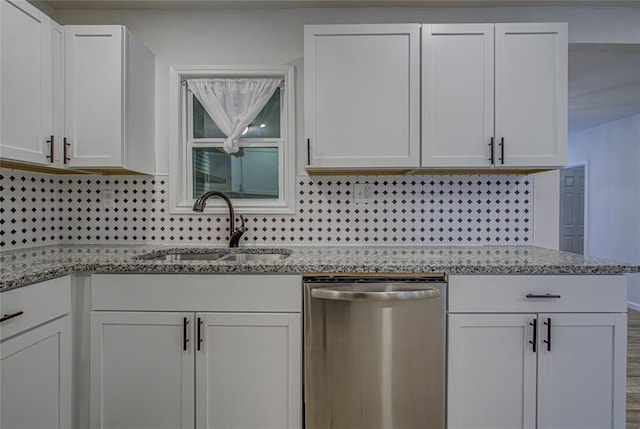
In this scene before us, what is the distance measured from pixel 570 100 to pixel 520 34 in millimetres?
2762

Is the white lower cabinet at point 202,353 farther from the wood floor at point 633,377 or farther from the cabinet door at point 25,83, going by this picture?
the wood floor at point 633,377

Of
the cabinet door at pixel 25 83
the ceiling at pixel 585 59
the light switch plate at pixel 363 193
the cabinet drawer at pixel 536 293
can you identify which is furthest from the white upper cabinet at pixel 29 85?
the cabinet drawer at pixel 536 293

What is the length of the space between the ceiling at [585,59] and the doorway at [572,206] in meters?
1.25

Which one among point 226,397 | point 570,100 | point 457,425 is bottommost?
point 457,425

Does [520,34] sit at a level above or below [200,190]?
above

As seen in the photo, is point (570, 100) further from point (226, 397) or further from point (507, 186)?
point (226, 397)

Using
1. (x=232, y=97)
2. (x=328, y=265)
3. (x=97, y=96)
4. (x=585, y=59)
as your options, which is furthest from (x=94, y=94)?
(x=585, y=59)

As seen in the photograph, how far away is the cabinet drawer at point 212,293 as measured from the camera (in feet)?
5.32

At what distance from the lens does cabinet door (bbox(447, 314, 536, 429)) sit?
1.62 meters

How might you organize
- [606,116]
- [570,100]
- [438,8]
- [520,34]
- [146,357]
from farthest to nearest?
[606,116], [570,100], [438,8], [520,34], [146,357]

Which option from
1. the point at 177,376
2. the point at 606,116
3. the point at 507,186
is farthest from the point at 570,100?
the point at 177,376

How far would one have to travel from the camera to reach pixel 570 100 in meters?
4.06

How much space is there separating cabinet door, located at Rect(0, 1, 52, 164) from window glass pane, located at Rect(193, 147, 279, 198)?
0.80 meters

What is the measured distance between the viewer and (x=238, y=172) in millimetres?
2377
